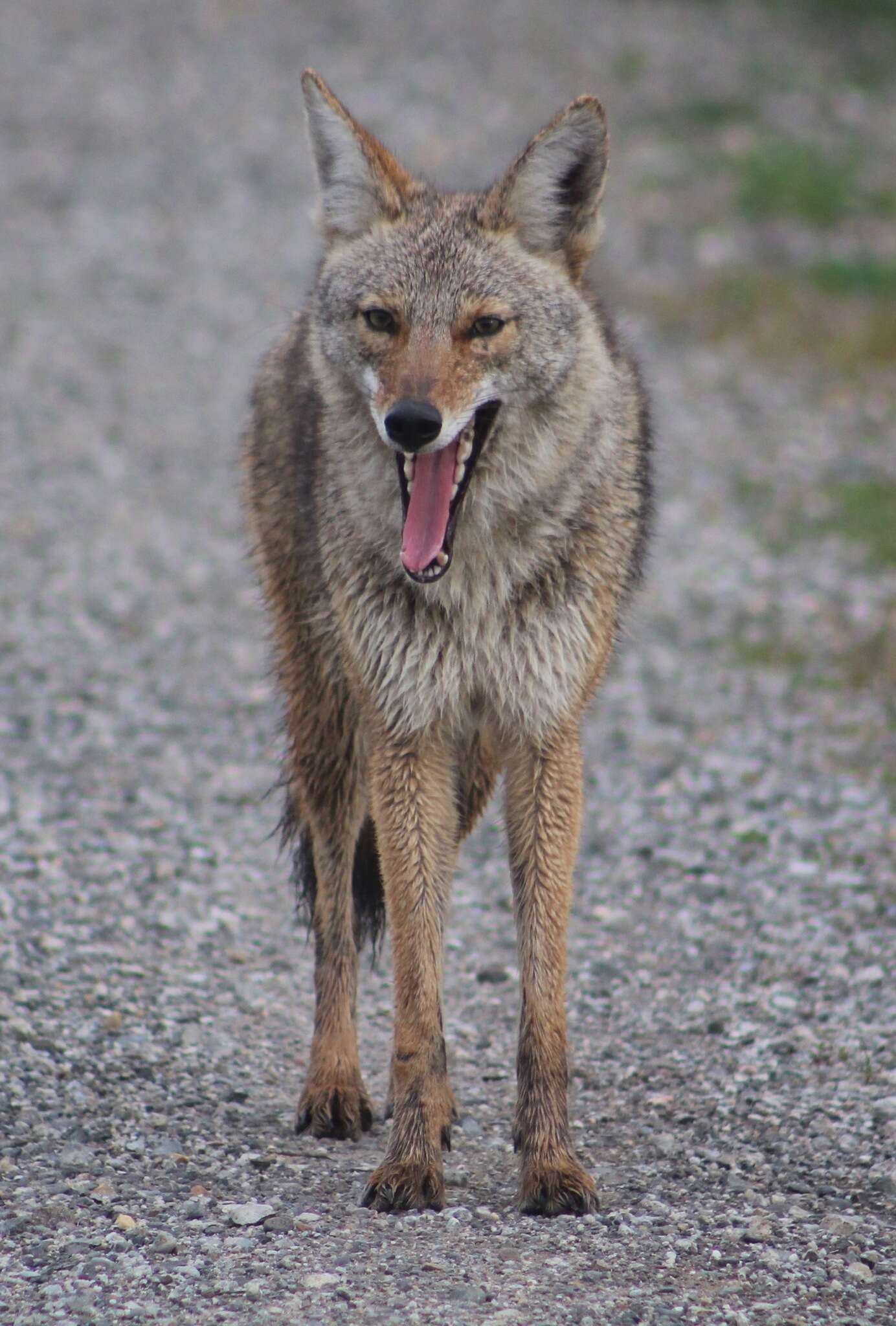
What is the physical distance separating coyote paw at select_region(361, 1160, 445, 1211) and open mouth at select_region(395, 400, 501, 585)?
5.49ft

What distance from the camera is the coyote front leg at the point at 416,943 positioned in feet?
15.4

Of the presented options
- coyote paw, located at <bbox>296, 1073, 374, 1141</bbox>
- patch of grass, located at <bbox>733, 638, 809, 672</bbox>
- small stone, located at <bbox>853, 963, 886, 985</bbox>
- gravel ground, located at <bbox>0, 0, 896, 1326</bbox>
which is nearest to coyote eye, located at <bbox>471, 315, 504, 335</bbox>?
gravel ground, located at <bbox>0, 0, 896, 1326</bbox>

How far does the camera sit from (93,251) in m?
17.3

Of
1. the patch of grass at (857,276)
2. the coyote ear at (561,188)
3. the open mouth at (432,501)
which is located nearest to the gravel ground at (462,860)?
the patch of grass at (857,276)

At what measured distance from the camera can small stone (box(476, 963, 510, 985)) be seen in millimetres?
6617

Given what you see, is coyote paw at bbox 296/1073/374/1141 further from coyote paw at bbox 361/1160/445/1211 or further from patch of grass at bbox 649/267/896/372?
patch of grass at bbox 649/267/896/372


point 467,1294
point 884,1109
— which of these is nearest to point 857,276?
point 884,1109

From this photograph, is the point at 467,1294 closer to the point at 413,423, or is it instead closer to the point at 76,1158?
the point at 76,1158

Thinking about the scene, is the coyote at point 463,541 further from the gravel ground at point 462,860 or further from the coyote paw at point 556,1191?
the gravel ground at point 462,860

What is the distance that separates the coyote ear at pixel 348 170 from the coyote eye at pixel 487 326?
1.96ft

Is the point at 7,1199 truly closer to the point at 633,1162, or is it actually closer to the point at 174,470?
the point at 633,1162

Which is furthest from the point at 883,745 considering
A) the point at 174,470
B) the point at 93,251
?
the point at 93,251

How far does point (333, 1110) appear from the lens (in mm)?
5328

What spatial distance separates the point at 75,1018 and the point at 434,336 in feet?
9.08
